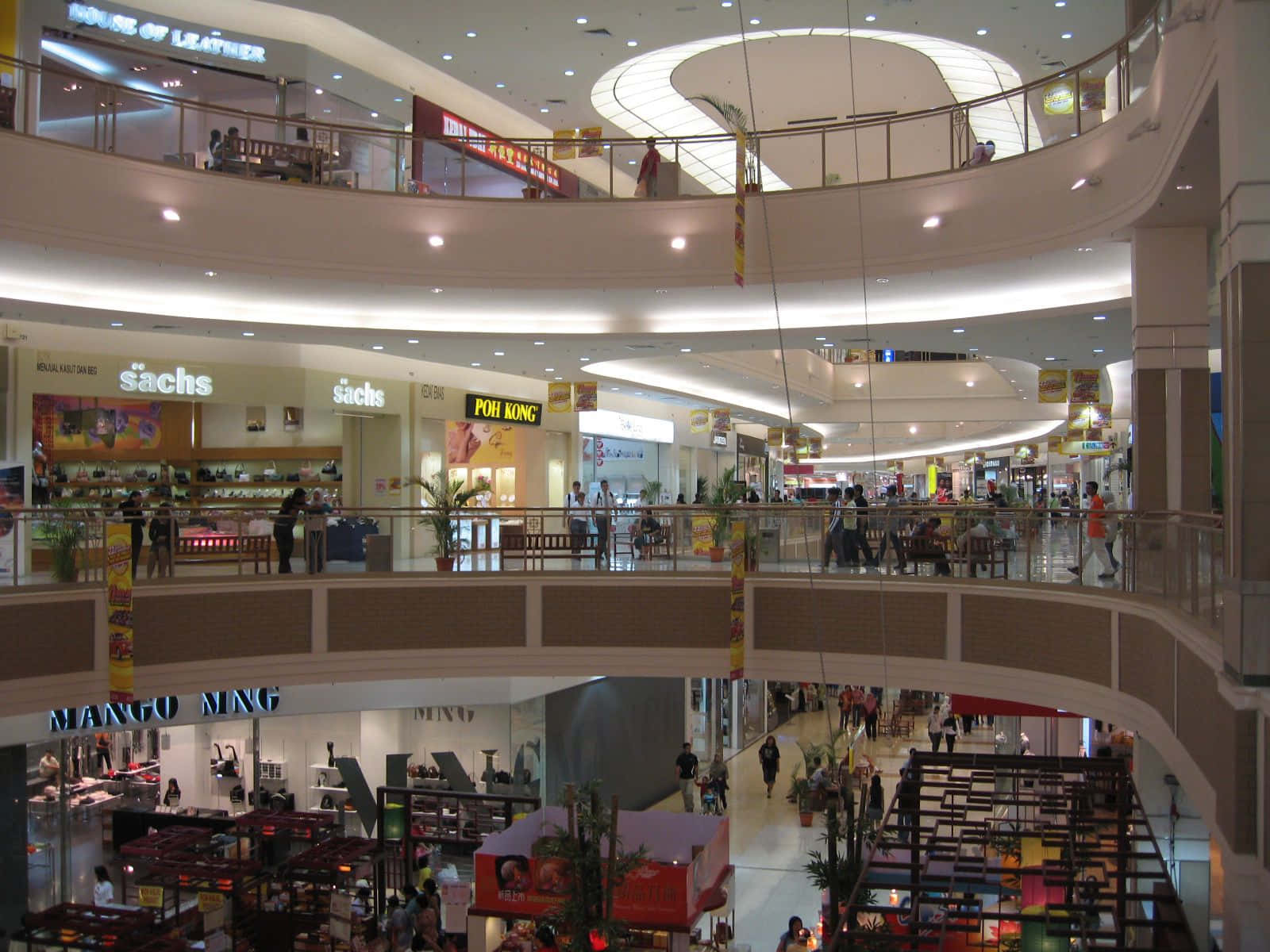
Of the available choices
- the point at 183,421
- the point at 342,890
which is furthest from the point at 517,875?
the point at 183,421

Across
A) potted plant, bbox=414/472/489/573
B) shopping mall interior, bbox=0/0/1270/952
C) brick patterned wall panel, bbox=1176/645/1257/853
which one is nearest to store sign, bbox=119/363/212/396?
shopping mall interior, bbox=0/0/1270/952

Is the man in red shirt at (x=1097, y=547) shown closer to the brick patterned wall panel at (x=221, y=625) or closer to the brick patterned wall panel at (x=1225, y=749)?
the brick patterned wall panel at (x=1225, y=749)

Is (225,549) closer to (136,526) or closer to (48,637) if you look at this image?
(136,526)

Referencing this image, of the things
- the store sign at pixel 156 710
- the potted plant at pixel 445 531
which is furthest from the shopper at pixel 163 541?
the potted plant at pixel 445 531

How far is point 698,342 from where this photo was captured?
64.3 ft

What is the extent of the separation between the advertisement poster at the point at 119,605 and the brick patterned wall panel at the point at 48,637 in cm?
29

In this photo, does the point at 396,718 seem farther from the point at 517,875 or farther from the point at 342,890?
the point at 517,875

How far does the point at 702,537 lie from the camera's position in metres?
15.5

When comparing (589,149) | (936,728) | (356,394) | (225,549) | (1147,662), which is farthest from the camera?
(936,728)

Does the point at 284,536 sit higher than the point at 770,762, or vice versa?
the point at 284,536

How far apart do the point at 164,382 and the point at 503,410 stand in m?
9.15

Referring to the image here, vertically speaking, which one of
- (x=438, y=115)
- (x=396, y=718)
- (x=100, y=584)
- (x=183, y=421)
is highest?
(x=438, y=115)

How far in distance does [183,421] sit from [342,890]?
965 centimetres

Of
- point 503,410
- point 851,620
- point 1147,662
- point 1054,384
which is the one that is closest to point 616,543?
point 851,620
